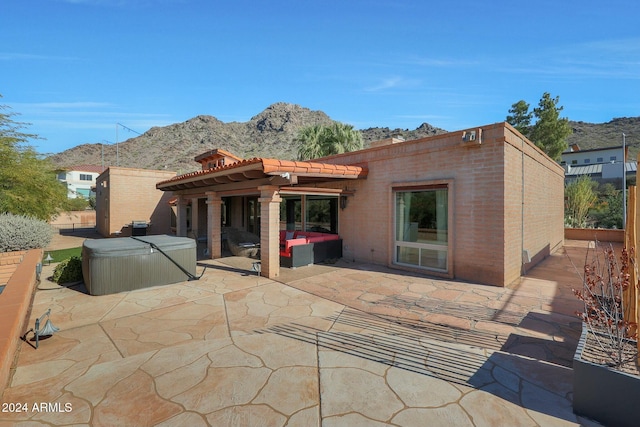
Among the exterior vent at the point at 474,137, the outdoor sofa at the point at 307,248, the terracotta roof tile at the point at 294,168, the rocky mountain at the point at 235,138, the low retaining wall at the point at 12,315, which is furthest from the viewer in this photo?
the rocky mountain at the point at 235,138

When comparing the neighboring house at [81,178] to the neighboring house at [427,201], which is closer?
the neighboring house at [427,201]

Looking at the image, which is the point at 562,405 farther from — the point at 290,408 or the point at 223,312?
the point at 223,312

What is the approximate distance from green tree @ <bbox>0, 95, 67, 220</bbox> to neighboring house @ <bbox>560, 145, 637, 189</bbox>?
1437 inches

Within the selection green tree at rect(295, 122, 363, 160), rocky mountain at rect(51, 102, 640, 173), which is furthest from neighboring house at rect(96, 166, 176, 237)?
rocky mountain at rect(51, 102, 640, 173)

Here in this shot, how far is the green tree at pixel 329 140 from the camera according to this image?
70.6ft

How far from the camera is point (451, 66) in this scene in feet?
38.9

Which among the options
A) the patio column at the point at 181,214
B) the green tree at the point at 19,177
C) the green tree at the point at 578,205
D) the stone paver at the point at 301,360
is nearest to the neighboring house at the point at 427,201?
the stone paver at the point at 301,360

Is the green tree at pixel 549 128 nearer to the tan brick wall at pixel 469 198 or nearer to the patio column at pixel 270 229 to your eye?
the tan brick wall at pixel 469 198

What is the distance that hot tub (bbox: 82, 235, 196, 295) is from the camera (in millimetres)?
6641

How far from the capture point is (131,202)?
20.7 meters

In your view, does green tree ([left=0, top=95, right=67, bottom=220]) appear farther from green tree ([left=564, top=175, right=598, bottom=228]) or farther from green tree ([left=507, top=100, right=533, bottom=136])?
green tree ([left=507, top=100, right=533, bottom=136])

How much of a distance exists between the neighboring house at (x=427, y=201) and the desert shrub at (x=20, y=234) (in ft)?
→ 14.7

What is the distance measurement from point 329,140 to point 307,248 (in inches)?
550

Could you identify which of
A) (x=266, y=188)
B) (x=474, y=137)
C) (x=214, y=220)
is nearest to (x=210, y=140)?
(x=214, y=220)
